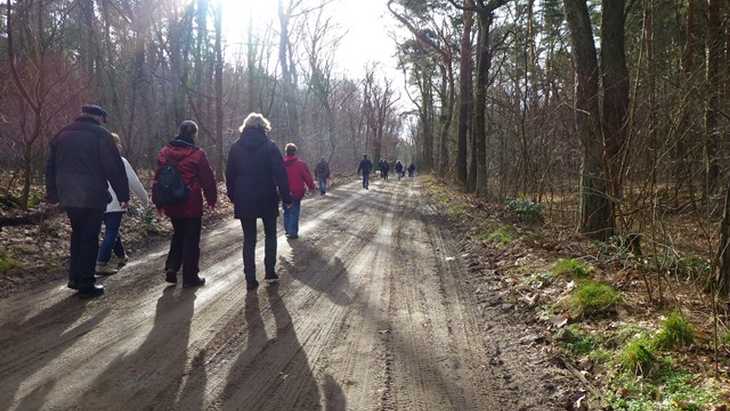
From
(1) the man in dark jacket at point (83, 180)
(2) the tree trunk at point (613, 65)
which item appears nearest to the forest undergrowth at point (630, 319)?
(2) the tree trunk at point (613, 65)

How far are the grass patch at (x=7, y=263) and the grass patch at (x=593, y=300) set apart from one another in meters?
6.80

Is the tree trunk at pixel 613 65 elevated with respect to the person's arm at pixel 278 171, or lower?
elevated

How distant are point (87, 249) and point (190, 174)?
1.39 meters

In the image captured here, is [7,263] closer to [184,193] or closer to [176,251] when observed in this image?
[176,251]

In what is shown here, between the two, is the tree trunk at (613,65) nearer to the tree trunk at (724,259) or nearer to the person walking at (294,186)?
the tree trunk at (724,259)

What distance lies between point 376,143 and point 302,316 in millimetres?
48507

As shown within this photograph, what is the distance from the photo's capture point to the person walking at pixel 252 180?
239 inches

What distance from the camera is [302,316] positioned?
5.04 m

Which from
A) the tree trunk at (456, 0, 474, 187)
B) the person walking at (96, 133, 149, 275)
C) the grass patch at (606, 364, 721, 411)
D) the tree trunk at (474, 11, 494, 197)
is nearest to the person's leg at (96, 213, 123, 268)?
the person walking at (96, 133, 149, 275)

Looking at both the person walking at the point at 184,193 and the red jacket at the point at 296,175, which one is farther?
the red jacket at the point at 296,175

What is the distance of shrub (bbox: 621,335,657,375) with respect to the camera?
357 cm

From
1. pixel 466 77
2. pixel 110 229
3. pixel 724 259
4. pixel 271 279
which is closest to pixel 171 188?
pixel 110 229

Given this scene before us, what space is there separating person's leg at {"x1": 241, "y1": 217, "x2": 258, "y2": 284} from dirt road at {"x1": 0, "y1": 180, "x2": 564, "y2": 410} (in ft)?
0.76

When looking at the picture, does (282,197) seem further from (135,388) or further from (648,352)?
(648,352)
